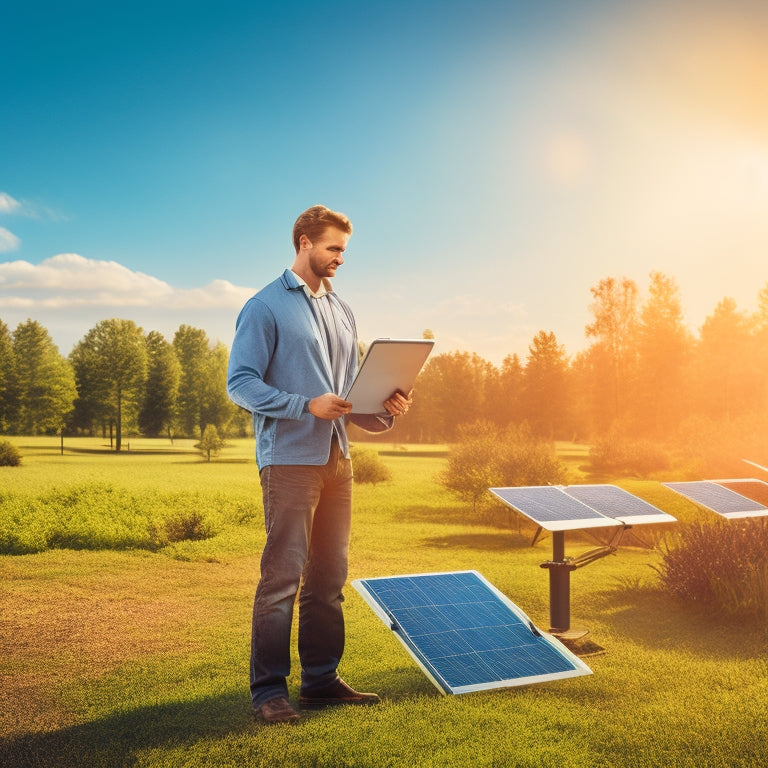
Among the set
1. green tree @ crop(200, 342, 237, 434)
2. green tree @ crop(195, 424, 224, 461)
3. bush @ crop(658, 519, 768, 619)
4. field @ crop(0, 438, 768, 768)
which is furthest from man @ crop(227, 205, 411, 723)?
green tree @ crop(195, 424, 224, 461)

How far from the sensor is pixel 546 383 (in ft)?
71.2

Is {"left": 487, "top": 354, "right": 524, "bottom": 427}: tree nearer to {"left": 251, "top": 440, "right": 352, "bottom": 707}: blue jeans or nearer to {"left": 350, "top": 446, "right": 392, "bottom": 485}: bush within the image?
{"left": 350, "top": 446, "right": 392, "bottom": 485}: bush

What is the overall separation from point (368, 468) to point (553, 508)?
408 inches

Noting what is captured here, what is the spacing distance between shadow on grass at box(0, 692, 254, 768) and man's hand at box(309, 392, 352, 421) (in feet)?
5.19

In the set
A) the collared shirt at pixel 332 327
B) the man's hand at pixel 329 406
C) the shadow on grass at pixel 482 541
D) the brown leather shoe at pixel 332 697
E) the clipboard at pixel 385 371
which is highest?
the collared shirt at pixel 332 327

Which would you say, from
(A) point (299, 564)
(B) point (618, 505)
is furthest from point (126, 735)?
(B) point (618, 505)

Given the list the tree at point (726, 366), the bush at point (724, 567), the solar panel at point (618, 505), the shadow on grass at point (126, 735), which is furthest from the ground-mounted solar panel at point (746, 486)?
the tree at point (726, 366)

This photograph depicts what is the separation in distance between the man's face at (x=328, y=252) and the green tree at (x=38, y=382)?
949 cm

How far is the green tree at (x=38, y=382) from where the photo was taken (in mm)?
11336

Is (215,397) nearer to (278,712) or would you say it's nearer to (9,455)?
(9,455)

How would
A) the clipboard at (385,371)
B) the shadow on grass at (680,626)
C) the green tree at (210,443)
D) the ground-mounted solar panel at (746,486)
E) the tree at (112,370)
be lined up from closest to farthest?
the clipboard at (385,371) → the shadow on grass at (680,626) → the ground-mounted solar panel at (746,486) → the tree at (112,370) → the green tree at (210,443)

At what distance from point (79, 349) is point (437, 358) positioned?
1306cm

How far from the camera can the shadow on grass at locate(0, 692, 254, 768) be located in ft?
10.2

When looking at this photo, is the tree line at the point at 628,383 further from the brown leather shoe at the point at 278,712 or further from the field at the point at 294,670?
the brown leather shoe at the point at 278,712
